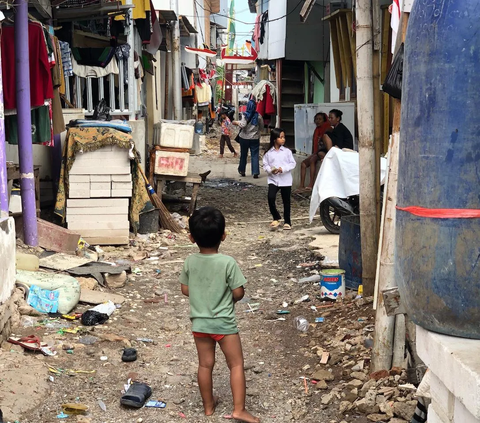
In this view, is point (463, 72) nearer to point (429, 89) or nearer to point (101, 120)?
point (429, 89)

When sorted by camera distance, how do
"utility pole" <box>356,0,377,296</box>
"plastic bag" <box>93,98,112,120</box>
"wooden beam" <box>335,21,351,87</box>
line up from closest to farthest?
"utility pole" <box>356,0,377,296</box>, "plastic bag" <box>93,98,112,120</box>, "wooden beam" <box>335,21,351,87</box>

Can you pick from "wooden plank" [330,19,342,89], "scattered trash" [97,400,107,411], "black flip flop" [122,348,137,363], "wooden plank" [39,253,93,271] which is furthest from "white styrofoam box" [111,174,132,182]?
"wooden plank" [330,19,342,89]

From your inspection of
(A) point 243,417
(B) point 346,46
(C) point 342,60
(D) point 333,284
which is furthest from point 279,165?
(A) point 243,417

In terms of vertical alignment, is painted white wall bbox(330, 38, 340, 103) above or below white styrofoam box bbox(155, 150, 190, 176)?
above

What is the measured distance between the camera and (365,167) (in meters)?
5.39

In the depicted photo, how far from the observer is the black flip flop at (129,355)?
205 inches

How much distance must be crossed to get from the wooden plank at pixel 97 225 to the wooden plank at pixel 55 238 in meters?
1.16

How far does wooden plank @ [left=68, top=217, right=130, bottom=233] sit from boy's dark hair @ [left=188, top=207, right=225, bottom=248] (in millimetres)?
5576

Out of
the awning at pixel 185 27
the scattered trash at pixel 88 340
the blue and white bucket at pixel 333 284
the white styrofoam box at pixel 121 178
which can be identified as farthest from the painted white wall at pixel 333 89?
the scattered trash at pixel 88 340

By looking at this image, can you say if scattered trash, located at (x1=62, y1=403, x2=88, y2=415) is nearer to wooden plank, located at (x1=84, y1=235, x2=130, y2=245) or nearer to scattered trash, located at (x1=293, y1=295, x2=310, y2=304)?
scattered trash, located at (x1=293, y1=295, x2=310, y2=304)

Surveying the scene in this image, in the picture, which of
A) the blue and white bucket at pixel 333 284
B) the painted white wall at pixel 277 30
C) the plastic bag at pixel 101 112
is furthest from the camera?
the painted white wall at pixel 277 30

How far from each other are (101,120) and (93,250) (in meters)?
2.36

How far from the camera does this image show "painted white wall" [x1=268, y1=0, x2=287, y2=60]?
740 inches

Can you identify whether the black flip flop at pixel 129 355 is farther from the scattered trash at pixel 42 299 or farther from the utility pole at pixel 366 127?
the utility pole at pixel 366 127
